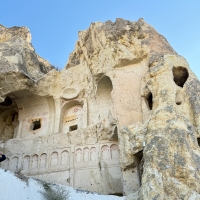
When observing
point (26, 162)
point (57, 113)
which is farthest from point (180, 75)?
point (26, 162)

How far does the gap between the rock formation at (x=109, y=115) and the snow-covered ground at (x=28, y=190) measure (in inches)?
60.1

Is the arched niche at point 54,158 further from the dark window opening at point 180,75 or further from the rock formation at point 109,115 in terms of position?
the dark window opening at point 180,75

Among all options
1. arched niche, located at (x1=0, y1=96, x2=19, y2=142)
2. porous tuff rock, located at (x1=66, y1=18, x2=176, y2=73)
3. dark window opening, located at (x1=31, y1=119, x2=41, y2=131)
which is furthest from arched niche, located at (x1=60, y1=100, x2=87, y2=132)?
arched niche, located at (x1=0, y1=96, x2=19, y2=142)

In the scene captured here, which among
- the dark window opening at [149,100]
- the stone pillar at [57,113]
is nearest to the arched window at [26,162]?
the stone pillar at [57,113]

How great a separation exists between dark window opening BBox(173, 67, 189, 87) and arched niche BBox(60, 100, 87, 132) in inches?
194

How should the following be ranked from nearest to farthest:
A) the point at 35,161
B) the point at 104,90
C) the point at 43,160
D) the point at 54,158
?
the point at 54,158 < the point at 43,160 < the point at 35,161 < the point at 104,90

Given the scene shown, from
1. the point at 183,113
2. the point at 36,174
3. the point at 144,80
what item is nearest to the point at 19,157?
the point at 36,174

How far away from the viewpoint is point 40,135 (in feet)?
45.7

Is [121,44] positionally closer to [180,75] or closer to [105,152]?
[180,75]

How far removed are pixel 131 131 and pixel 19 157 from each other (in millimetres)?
6184

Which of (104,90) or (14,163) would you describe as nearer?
(14,163)

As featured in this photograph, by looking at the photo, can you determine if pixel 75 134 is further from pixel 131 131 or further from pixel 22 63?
pixel 22 63

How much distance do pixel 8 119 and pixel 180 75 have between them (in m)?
10.1

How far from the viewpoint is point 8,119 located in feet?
51.8
